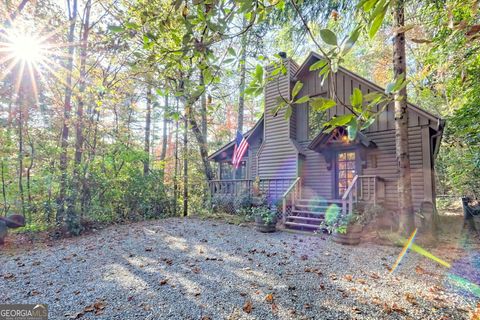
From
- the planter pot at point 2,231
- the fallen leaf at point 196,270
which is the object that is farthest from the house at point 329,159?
the planter pot at point 2,231

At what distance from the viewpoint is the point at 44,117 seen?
9398 millimetres

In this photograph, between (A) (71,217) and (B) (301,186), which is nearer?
(A) (71,217)

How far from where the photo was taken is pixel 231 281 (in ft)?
11.2

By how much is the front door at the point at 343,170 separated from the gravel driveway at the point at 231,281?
10.2 ft

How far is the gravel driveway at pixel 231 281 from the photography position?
8.68ft

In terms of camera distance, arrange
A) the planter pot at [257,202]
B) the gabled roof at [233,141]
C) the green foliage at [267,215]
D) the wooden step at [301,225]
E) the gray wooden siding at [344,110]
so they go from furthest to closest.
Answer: the gabled roof at [233,141]
the planter pot at [257,202]
the gray wooden siding at [344,110]
the green foliage at [267,215]
the wooden step at [301,225]

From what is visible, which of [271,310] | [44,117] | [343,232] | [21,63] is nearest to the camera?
[271,310]

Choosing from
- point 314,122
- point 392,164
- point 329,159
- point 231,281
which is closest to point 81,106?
point 231,281

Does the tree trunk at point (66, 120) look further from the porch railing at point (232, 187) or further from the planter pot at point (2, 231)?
the porch railing at point (232, 187)

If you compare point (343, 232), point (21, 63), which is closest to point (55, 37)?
point (21, 63)

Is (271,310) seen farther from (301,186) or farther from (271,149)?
(271,149)

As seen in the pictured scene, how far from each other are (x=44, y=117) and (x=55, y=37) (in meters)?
3.15

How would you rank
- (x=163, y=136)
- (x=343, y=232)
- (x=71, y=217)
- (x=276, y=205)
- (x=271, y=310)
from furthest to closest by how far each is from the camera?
(x=163, y=136)
(x=276, y=205)
(x=71, y=217)
(x=343, y=232)
(x=271, y=310)

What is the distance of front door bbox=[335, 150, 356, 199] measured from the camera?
8094 millimetres
